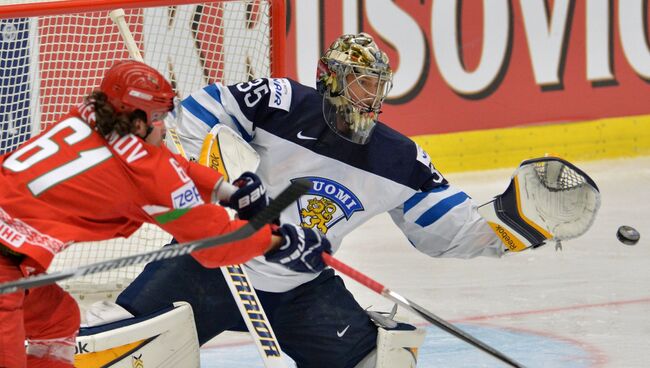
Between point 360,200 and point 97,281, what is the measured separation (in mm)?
1487

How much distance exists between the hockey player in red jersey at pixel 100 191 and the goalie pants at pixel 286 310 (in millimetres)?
656

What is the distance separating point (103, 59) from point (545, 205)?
2.10 meters

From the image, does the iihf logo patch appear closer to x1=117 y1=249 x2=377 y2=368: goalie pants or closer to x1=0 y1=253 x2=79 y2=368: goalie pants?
x1=117 y1=249 x2=377 y2=368: goalie pants

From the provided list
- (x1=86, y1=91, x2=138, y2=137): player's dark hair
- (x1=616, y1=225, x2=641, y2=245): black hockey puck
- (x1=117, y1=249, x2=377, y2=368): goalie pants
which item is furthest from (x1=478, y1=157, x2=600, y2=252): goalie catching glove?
(x1=86, y1=91, x2=138, y2=137): player's dark hair

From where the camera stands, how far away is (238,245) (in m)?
2.90

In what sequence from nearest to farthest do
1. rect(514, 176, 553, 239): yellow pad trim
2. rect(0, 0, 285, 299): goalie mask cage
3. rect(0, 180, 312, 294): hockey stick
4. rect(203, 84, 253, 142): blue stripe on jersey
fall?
rect(0, 180, 312, 294): hockey stick, rect(514, 176, 553, 239): yellow pad trim, rect(203, 84, 253, 142): blue stripe on jersey, rect(0, 0, 285, 299): goalie mask cage

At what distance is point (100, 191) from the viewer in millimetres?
2779

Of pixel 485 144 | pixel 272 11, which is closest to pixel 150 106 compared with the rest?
pixel 272 11

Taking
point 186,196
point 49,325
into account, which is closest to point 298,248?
point 186,196

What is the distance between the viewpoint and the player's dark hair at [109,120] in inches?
110

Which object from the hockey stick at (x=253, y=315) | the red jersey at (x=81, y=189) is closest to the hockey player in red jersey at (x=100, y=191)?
the red jersey at (x=81, y=189)

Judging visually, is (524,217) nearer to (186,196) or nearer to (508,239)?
(508,239)

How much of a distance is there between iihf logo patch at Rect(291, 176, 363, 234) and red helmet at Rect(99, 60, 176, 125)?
0.87 m

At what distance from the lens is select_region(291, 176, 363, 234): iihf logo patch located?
3.67 metres
